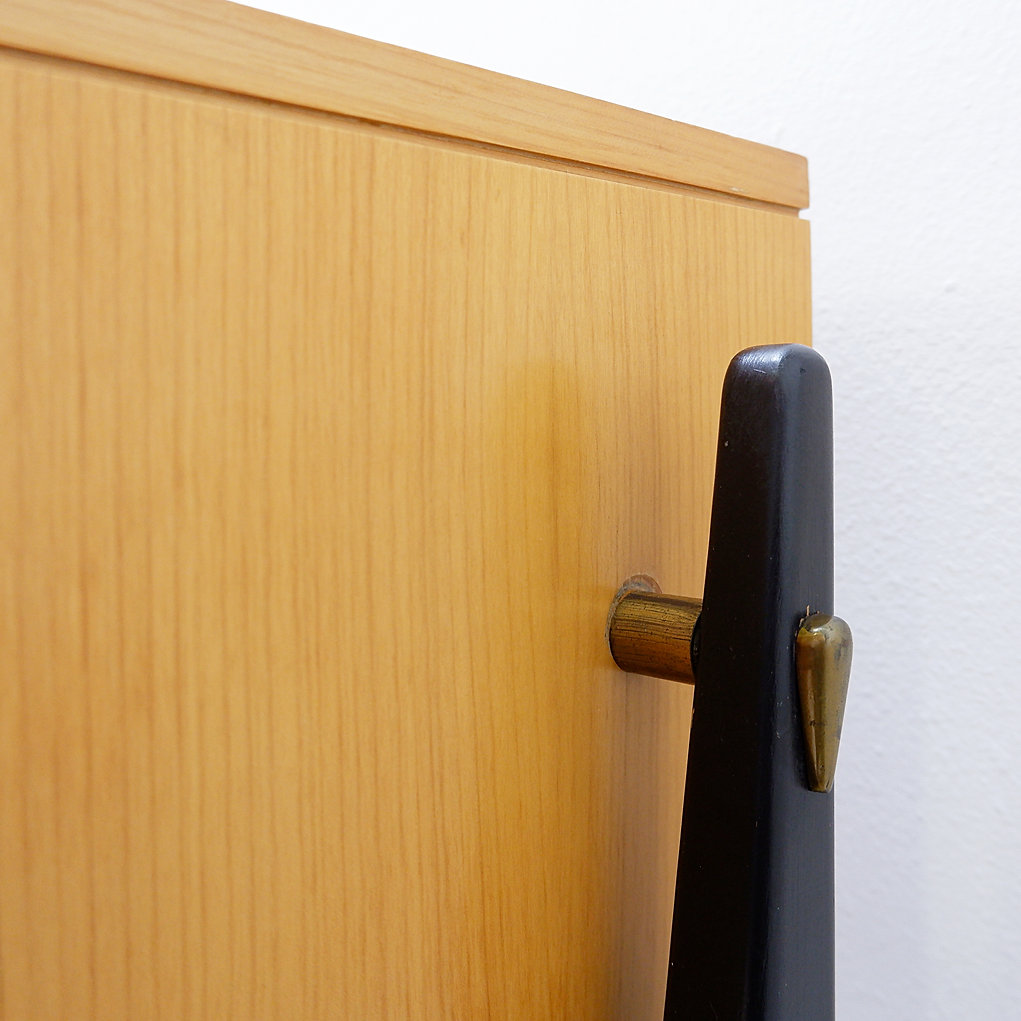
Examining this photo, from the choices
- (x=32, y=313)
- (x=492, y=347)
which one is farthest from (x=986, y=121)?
(x=32, y=313)

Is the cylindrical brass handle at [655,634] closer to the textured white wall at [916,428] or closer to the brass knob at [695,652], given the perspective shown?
the brass knob at [695,652]

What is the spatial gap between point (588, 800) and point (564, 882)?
0.9 inches

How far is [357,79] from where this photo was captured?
206mm

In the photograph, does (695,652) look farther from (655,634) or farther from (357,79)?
(357,79)

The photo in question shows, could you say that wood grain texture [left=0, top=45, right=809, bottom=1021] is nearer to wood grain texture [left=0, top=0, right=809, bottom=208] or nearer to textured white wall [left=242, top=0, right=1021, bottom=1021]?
wood grain texture [left=0, top=0, right=809, bottom=208]

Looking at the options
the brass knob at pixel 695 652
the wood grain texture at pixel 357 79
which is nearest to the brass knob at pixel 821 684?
the brass knob at pixel 695 652

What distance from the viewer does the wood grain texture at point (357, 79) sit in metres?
0.17

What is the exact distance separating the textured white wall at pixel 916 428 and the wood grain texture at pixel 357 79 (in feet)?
0.53

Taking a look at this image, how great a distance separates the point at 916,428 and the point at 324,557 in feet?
1.06

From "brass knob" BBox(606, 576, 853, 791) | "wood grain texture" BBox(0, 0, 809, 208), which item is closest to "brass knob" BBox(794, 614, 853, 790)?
"brass knob" BBox(606, 576, 853, 791)

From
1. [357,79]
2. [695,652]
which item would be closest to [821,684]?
[695,652]

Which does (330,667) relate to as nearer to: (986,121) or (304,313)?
(304,313)

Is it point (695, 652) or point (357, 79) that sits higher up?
point (357, 79)

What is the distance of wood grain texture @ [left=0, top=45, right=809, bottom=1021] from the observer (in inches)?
6.8
